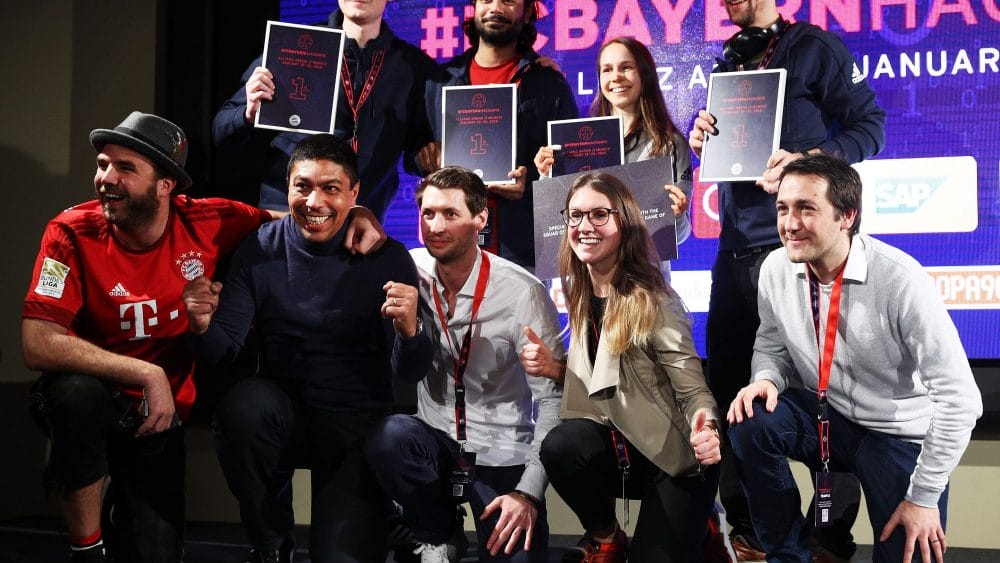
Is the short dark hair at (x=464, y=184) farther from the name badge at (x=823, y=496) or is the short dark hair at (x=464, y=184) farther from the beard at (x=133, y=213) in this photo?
A: the name badge at (x=823, y=496)

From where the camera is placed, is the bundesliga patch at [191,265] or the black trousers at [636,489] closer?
the black trousers at [636,489]

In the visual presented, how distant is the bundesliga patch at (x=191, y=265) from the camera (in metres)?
2.87

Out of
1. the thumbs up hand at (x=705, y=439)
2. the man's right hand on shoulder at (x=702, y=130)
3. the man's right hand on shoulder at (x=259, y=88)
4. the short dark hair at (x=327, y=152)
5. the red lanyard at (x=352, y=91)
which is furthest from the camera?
the red lanyard at (x=352, y=91)

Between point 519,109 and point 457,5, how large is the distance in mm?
929

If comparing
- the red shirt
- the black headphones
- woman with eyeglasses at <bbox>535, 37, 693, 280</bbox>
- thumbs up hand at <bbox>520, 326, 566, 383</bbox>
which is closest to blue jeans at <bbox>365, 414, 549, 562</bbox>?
thumbs up hand at <bbox>520, 326, 566, 383</bbox>

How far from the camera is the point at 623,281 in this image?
105 inches

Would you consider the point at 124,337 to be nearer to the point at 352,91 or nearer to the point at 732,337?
the point at 352,91

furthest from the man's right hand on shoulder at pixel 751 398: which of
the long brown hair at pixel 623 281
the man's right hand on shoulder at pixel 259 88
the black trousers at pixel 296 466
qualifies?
the man's right hand on shoulder at pixel 259 88

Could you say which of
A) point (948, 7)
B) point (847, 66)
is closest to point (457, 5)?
point (847, 66)

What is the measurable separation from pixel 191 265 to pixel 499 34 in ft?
4.59

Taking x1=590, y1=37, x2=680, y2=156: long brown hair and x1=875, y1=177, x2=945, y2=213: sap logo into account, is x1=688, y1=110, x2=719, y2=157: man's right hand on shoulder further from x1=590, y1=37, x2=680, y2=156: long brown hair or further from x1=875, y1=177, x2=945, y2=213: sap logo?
x1=875, y1=177, x2=945, y2=213: sap logo

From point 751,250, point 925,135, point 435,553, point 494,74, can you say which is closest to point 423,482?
point 435,553

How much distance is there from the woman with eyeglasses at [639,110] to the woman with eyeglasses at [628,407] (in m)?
0.62

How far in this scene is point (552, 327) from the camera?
9.18ft
